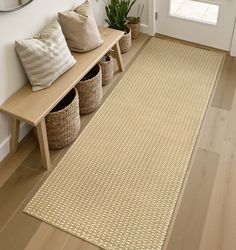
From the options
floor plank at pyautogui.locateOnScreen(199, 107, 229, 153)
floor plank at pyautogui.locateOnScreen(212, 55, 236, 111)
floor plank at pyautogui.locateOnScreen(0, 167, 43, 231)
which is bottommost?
floor plank at pyautogui.locateOnScreen(0, 167, 43, 231)

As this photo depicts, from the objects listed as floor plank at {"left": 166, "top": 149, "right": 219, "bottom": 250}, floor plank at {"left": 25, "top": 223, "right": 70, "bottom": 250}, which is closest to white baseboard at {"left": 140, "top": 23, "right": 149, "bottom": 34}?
floor plank at {"left": 166, "top": 149, "right": 219, "bottom": 250}

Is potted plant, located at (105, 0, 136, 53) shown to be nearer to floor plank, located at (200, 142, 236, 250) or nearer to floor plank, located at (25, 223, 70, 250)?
floor plank, located at (200, 142, 236, 250)

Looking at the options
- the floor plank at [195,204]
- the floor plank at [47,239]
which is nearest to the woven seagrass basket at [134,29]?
the floor plank at [195,204]

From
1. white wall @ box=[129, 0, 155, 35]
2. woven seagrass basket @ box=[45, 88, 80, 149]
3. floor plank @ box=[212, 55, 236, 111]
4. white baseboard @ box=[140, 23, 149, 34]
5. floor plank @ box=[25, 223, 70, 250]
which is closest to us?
floor plank @ box=[25, 223, 70, 250]

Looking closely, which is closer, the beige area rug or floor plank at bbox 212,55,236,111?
the beige area rug

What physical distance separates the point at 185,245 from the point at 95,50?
1411 millimetres

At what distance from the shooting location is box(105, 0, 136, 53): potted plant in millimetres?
2783

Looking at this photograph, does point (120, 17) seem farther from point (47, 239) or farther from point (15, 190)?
point (47, 239)

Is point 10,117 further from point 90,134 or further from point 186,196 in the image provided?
point 186,196

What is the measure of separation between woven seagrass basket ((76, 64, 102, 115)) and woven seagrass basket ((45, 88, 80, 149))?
104 mm

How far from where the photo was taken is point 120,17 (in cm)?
284

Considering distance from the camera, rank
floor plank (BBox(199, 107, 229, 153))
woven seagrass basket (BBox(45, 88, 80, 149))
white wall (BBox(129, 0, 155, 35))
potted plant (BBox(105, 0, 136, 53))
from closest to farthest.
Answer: woven seagrass basket (BBox(45, 88, 80, 149)) < floor plank (BBox(199, 107, 229, 153)) < potted plant (BBox(105, 0, 136, 53)) < white wall (BBox(129, 0, 155, 35))

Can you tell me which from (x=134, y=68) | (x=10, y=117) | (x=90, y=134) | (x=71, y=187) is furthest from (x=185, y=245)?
(x=134, y=68)

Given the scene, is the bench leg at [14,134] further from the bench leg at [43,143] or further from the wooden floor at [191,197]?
the bench leg at [43,143]
